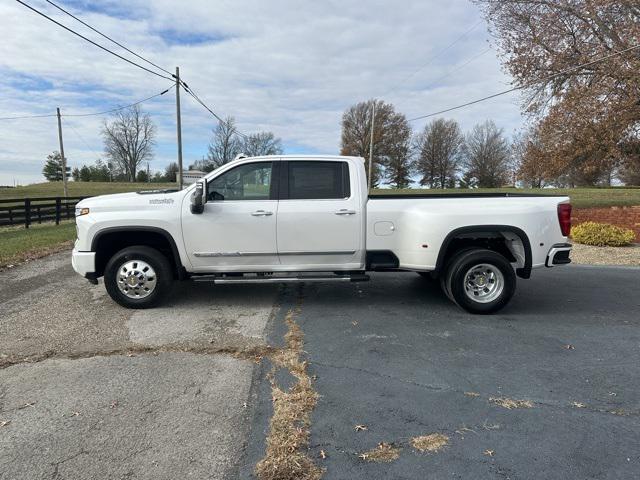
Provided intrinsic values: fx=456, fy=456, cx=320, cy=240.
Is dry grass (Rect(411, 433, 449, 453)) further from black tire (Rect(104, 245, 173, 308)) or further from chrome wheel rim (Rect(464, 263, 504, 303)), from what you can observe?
black tire (Rect(104, 245, 173, 308))

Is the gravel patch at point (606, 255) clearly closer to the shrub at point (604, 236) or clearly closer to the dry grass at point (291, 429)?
the shrub at point (604, 236)

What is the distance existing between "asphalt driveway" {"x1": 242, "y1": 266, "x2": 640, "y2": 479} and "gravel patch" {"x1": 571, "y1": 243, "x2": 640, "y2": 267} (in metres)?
3.94

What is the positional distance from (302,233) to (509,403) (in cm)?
306

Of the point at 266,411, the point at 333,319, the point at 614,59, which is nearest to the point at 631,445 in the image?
the point at 266,411

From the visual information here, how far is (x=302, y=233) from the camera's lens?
18.5 ft

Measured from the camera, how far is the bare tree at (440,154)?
75.4 m

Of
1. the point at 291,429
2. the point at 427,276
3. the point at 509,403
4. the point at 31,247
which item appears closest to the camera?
the point at 291,429

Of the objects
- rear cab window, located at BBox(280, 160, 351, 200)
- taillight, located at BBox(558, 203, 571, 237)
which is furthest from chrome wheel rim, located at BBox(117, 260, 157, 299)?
taillight, located at BBox(558, 203, 571, 237)

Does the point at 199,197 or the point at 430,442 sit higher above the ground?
the point at 199,197

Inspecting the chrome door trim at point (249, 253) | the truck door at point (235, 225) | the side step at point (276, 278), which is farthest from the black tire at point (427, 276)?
the truck door at point (235, 225)

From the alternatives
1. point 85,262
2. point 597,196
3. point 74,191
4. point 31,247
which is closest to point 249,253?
point 85,262

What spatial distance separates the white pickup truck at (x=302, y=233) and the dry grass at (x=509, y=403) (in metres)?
2.23

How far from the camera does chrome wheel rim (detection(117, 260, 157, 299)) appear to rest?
5605 mm

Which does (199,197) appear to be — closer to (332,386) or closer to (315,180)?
(315,180)
